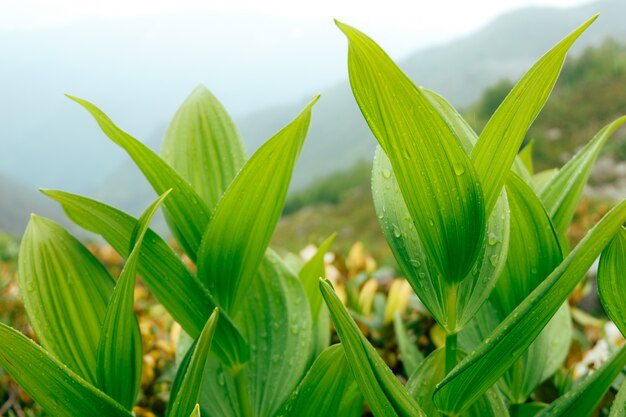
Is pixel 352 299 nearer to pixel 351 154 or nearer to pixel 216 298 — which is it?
pixel 216 298

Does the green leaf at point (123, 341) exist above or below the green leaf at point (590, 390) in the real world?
above

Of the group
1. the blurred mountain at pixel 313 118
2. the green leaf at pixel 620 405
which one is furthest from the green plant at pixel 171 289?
the blurred mountain at pixel 313 118

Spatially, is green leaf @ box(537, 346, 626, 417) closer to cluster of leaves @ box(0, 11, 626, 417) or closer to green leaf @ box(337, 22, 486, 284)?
cluster of leaves @ box(0, 11, 626, 417)

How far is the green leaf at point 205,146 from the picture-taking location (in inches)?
38.7

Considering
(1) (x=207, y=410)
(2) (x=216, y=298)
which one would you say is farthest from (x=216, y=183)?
(1) (x=207, y=410)

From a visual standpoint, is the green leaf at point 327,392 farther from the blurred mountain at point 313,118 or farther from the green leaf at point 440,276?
the blurred mountain at point 313,118

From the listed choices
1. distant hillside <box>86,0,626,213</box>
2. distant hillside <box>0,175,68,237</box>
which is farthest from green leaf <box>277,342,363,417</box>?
distant hillside <box>86,0,626,213</box>

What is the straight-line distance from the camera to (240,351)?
901 mm

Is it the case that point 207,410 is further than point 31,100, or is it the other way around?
point 31,100

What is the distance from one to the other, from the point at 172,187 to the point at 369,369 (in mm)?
407

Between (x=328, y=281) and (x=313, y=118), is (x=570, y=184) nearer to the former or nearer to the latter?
(x=328, y=281)

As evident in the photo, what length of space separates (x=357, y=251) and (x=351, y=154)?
112232mm

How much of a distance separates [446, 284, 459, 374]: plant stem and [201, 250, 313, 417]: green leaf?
0.32m

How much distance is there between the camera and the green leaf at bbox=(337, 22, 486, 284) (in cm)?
60
